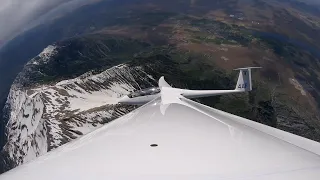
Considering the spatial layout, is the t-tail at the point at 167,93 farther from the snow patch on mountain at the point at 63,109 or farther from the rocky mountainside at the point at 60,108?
the snow patch on mountain at the point at 63,109

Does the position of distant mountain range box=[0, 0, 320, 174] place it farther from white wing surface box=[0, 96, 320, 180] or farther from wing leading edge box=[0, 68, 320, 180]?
white wing surface box=[0, 96, 320, 180]

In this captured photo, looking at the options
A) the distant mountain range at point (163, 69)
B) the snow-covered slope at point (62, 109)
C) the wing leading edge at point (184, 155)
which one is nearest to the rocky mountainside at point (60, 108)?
the snow-covered slope at point (62, 109)

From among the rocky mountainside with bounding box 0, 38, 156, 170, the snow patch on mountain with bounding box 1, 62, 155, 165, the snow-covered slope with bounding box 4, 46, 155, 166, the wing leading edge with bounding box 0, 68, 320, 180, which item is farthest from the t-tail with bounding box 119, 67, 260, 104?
the snow-covered slope with bounding box 4, 46, 155, 166

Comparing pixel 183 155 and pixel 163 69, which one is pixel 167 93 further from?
pixel 163 69

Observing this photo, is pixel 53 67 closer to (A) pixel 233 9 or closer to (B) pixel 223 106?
(B) pixel 223 106

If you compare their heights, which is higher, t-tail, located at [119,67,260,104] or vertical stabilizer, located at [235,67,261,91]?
t-tail, located at [119,67,260,104]

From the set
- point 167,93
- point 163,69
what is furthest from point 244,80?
point 163,69
